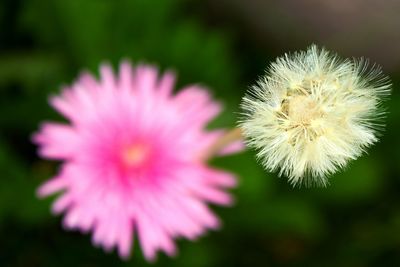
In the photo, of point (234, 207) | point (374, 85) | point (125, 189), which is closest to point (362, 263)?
point (234, 207)

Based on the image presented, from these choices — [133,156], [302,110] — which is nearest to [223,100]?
[133,156]

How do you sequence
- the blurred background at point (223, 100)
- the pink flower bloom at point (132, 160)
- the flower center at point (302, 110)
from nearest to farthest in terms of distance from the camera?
1. the flower center at point (302, 110)
2. the pink flower bloom at point (132, 160)
3. the blurred background at point (223, 100)

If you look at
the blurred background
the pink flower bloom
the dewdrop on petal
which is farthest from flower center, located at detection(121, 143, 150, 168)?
the dewdrop on petal

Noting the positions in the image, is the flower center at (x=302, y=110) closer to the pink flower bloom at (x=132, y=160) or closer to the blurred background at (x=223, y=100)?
the pink flower bloom at (x=132, y=160)

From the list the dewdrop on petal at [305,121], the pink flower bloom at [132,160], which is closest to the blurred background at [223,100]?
the pink flower bloom at [132,160]

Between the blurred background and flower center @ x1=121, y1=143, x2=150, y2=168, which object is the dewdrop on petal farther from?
the blurred background

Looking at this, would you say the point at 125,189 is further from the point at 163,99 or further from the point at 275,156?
the point at 275,156

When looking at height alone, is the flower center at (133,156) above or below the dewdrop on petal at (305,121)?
above

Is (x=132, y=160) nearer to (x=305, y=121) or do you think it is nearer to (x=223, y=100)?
(x=223, y=100)
